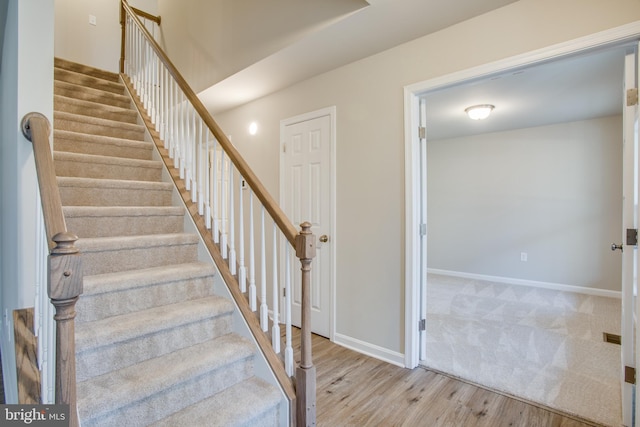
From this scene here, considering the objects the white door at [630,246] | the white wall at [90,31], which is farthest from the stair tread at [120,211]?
the white wall at [90,31]

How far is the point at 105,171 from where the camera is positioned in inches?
96.7

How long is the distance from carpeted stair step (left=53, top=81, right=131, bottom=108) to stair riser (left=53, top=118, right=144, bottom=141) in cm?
59

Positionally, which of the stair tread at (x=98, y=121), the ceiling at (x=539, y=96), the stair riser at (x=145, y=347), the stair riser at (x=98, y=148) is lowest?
the stair riser at (x=145, y=347)

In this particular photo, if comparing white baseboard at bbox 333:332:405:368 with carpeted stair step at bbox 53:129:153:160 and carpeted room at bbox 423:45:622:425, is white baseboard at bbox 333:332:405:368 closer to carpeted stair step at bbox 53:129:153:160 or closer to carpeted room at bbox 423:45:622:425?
carpeted room at bbox 423:45:622:425

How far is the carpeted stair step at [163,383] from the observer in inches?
51.8

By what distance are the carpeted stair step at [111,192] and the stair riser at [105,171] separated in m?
0.21

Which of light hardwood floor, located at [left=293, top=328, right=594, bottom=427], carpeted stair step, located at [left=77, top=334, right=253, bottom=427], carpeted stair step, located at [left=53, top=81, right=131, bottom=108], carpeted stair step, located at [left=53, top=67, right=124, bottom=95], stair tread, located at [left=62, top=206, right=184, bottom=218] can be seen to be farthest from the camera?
carpeted stair step, located at [left=53, top=67, right=124, bottom=95]

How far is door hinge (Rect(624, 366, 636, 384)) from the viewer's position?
67.3 inches

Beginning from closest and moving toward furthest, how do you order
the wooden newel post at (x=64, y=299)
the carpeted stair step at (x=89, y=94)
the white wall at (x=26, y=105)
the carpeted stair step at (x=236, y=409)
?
1. the wooden newel post at (x=64, y=299)
2. the carpeted stair step at (x=236, y=409)
3. the white wall at (x=26, y=105)
4. the carpeted stair step at (x=89, y=94)

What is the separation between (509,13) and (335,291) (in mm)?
2410

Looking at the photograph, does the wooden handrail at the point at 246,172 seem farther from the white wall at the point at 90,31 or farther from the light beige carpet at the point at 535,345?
the white wall at the point at 90,31

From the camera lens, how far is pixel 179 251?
220cm

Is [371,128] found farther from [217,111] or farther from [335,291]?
[217,111]

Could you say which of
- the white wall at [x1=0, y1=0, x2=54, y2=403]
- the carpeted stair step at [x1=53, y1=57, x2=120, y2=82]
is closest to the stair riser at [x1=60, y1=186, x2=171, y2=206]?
the white wall at [x1=0, y1=0, x2=54, y2=403]
